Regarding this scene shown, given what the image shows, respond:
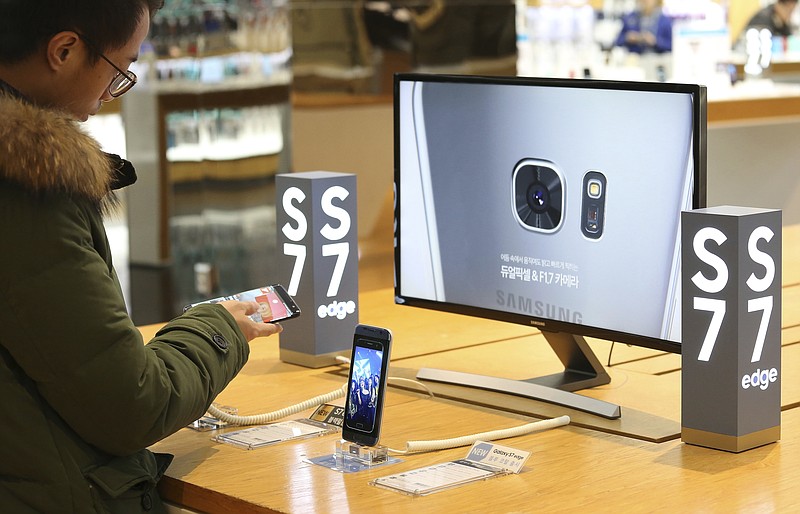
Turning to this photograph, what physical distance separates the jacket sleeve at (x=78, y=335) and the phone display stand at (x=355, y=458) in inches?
10.4

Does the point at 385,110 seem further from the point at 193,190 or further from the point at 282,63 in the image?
the point at 193,190

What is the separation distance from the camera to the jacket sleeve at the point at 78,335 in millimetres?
1371

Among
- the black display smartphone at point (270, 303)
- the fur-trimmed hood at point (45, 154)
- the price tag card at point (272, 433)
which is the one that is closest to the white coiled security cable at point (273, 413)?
the price tag card at point (272, 433)

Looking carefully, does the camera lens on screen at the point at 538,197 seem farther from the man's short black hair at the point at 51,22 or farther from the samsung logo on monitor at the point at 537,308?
the man's short black hair at the point at 51,22

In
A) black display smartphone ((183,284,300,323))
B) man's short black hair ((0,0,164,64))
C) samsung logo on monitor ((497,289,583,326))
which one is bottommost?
samsung logo on monitor ((497,289,583,326))

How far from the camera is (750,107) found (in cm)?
542

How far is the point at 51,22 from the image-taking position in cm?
141

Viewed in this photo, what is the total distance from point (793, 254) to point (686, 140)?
1.62m

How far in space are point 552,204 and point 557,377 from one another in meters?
0.31

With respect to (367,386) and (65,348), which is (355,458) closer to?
(367,386)

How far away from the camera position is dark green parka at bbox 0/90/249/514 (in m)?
1.37

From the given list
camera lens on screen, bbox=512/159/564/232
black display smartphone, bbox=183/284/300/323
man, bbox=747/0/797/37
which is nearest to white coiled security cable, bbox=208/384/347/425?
black display smartphone, bbox=183/284/300/323

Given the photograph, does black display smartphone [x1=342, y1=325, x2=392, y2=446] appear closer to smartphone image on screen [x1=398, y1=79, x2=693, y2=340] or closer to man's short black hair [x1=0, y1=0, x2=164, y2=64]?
smartphone image on screen [x1=398, y1=79, x2=693, y2=340]

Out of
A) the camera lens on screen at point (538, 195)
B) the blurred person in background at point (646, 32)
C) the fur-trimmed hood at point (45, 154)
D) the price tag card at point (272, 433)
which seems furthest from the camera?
the blurred person in background at point (646, 32)
